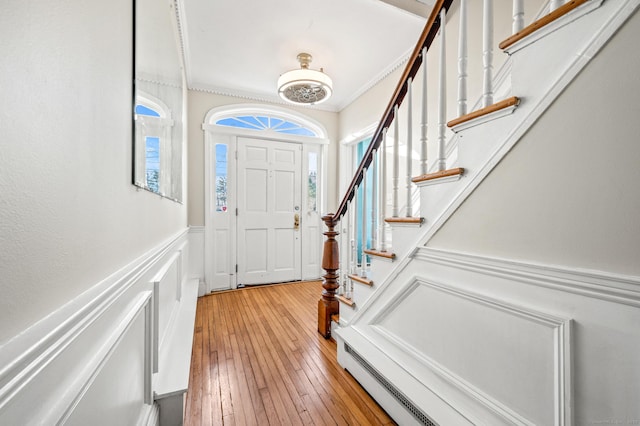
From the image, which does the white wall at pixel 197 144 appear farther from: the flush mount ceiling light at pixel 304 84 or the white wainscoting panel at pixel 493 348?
the white wainscoting panel at pixel 493 348

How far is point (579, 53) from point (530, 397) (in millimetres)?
1095

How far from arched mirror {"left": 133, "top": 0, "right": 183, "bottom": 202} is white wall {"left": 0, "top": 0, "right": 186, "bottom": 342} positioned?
0.55 feet

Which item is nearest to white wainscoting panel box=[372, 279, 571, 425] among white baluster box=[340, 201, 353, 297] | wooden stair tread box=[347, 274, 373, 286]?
wooden stair tread box=[347, 274, 373, 286]

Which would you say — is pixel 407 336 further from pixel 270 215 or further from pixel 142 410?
pixel 270 215

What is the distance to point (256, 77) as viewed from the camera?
3.17 m

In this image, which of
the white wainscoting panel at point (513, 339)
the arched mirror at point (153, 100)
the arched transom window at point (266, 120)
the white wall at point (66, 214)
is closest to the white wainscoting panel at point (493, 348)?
the white wainscoting panel at point (513, 339)

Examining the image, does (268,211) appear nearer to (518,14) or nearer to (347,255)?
(347,255)

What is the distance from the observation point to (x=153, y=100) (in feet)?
4.23

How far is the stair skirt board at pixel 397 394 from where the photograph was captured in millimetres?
1201

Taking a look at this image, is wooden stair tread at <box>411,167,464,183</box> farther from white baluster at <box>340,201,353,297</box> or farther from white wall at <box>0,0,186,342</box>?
white wall at <box>0,0,186,342</box>

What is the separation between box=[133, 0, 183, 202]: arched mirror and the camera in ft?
3.45

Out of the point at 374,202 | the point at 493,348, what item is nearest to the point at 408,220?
the point at 374,202

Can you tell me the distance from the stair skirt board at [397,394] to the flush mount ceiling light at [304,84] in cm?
232

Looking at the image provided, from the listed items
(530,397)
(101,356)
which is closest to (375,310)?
(530,397)
